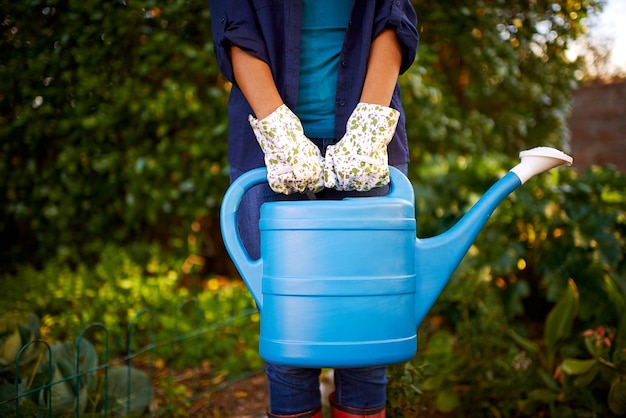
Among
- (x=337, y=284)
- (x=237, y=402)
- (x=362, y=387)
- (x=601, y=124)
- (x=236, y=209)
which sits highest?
(x=601, y=124)

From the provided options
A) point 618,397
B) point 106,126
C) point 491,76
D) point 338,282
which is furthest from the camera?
point 491,76

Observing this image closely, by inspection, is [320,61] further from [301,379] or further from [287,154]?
[301,379]

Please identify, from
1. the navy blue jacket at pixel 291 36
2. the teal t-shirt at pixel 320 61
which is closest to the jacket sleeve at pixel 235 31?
the navy blue jacket at pixel 291 36

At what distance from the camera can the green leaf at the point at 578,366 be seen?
175 centimetres

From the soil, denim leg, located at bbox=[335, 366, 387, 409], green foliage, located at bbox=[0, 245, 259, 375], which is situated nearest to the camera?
denim leg, located at bbox=[335, 366, 387, 409]

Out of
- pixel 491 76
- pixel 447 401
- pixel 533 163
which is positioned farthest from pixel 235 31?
pixel 491 76

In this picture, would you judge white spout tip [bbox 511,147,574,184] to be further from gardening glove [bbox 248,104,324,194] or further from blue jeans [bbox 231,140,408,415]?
gardening glove [bbox 248,104,324,194]

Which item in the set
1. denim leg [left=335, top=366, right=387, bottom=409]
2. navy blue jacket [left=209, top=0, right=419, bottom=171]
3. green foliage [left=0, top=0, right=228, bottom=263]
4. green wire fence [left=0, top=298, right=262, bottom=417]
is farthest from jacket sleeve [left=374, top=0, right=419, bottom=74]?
green foliage [left=0, top=0, right=228, bottom=263]

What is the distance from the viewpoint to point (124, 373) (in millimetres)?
1828

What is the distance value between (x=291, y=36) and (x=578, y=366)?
1.27 m

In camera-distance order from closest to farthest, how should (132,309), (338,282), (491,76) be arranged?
(338,282)
(132,309)
(491,76)

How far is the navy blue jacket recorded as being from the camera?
119 cm

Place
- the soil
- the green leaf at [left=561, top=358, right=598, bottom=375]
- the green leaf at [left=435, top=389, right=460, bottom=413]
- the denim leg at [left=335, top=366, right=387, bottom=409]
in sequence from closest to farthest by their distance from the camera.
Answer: the denim leg at [left=335, top=366, right=387, bottom=409] < the green leaf at [left=561, top=358, right=598, bottom=375] < the green leaf at [left=435, top=389, right=460, bottom=413] < the soil

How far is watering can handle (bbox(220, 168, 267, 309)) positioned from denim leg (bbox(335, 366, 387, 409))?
27 cm
